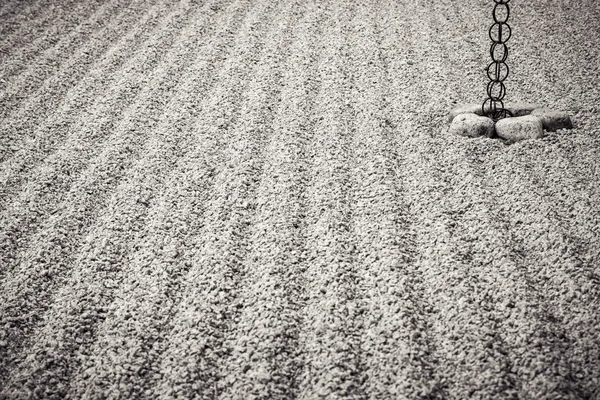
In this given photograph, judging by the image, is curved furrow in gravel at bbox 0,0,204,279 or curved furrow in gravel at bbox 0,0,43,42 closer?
curved furrow in gravel at bbox 0,0,204,279

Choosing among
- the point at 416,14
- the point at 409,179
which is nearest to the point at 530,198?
the point at 409,179

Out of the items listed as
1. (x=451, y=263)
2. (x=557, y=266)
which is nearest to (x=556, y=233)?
(x=557, y=266)

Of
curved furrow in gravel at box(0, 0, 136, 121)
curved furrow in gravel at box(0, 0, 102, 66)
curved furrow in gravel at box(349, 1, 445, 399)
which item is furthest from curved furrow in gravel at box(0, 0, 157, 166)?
curved furrow in gravel at box(349, 1, 445, 399)

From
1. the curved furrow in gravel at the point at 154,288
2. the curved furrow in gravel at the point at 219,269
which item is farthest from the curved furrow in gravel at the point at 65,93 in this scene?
the curved furrow in gravel at the point at 219,269

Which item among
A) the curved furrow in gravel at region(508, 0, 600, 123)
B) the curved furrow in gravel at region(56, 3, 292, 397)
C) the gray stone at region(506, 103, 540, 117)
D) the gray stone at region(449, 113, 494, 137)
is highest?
the curved furrow in gravel at region(508, 0, 600, 123)

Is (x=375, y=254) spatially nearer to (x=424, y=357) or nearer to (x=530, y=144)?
(x=424, y=357)

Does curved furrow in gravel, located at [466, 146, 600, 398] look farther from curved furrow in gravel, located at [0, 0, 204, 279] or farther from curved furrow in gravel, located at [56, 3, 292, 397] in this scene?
curved furrow in gravel, located at [0, 0, 204, 279]

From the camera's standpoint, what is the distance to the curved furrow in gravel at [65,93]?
231cm

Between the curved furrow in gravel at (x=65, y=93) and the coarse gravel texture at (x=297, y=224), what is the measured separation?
0.06 feet

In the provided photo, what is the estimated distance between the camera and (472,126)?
86.2 inches

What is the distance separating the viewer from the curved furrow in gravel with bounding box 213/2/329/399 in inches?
49.8

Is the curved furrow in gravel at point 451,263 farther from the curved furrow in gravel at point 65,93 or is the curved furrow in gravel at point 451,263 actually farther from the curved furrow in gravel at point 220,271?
the curved furrow in gravel at point 65,93

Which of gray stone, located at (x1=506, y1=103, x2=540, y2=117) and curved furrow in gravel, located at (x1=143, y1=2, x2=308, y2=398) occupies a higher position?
gray stone, located at (x1=506, y1=103, x2=540, y2=117)

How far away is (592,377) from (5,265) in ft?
6.94
